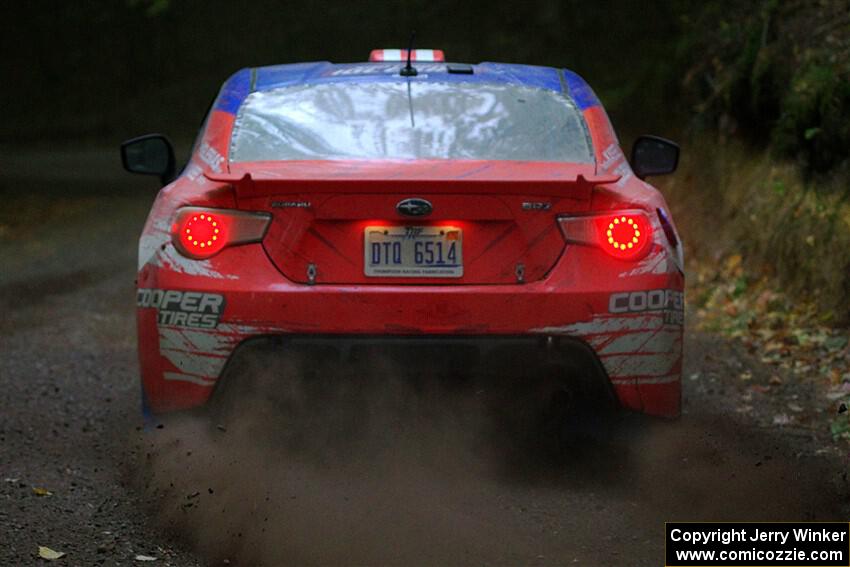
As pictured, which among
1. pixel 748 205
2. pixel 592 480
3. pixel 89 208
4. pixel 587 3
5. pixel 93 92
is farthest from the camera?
pixel 93 92

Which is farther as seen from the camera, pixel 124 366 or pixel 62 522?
pixel 124 366

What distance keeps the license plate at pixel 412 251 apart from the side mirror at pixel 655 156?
1.66m

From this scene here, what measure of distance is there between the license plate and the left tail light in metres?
0.39

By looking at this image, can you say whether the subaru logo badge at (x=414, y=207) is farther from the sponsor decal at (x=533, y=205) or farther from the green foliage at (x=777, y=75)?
the green foliage at (x=777, y=75)

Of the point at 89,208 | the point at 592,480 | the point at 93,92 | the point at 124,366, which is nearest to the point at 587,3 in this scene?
the point at 89,208

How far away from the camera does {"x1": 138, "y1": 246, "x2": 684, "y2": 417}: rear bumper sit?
211 inches

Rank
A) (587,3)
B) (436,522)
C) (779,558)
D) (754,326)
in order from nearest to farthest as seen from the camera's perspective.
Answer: (779,558) → (436,522) → (754,326) → (587,3)

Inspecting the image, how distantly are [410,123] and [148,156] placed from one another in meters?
1.45

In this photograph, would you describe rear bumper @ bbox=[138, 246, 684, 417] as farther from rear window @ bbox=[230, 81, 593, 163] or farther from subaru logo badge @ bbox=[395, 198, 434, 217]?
rear window @ bbox=[230, 81, 593, 163]

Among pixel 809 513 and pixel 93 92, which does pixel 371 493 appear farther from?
pixel 93 92

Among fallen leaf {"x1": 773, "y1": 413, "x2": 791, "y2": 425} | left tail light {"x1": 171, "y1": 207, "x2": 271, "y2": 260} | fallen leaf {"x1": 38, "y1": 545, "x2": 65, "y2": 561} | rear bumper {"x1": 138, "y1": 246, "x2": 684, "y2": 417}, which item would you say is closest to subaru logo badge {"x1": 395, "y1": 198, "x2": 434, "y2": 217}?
rear bumper {"x1": 138, "y1": 246, "x2": 684, "y2": 417}

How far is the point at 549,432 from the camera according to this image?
5.77m

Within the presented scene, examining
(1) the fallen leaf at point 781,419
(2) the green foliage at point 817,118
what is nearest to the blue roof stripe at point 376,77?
(1) the fallen leaf at point 781,419

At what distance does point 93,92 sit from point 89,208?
25791 mm
